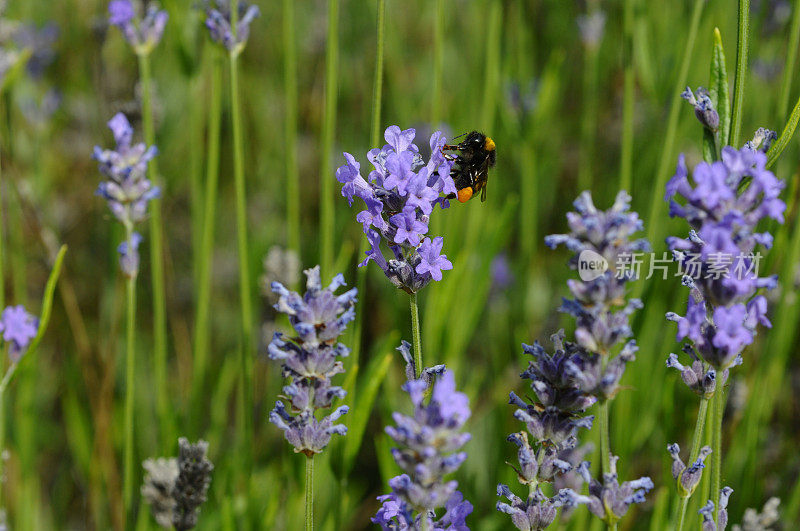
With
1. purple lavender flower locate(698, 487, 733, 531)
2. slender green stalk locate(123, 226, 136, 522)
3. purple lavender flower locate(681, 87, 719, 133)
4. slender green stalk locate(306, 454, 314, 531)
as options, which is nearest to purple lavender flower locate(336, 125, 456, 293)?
slender green stalk locate(306, 454, 314, 531)

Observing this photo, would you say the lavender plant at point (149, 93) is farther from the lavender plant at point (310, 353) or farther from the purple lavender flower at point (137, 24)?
the lavender plant at point (310, 353)

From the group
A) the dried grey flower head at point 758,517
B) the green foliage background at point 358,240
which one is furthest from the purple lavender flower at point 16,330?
the dried grey flower head at point 758,517

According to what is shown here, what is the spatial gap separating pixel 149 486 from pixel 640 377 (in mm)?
1584

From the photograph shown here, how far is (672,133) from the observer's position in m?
2.11

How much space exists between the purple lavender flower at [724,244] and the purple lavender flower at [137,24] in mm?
1687

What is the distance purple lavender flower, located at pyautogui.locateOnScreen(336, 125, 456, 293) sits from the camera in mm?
1262

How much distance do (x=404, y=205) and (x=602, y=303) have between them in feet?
1.24

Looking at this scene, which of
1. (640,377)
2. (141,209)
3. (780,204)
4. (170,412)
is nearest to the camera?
(780,204)

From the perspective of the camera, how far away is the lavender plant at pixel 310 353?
1185 millimetres

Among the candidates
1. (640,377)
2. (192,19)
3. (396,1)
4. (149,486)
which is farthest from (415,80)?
(149,486)

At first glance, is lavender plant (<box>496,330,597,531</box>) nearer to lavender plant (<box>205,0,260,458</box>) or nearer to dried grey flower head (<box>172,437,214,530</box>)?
dried grey flower head (<box>172,437,214,530</box>)

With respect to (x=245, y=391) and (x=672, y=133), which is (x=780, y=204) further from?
(x=245, y=391)

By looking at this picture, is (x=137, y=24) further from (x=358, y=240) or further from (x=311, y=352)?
(x=358, y=240)

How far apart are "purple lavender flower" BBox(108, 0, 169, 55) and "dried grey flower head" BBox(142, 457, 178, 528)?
3.83 ft
